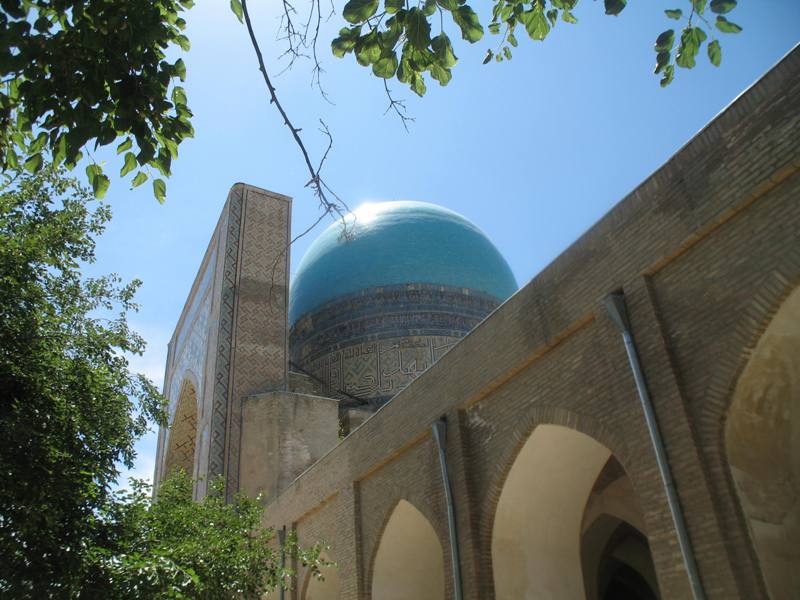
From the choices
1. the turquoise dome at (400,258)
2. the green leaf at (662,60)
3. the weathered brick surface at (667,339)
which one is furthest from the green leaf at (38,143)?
the turquoise dome at (400,258)

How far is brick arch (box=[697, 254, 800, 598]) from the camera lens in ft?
11.7

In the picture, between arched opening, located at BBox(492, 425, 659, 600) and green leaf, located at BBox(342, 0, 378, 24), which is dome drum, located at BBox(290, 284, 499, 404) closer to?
arched opening, located at BBox(492, 425, 659, 600)

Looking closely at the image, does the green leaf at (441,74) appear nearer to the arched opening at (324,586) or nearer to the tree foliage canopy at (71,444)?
the tree foliage canopy at (71,444)

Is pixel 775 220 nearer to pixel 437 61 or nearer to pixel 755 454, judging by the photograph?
pixel 755 454

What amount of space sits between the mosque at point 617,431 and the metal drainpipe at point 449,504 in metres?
0.02

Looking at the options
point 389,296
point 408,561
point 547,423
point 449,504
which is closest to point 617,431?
point 547,423

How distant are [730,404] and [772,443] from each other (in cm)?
35

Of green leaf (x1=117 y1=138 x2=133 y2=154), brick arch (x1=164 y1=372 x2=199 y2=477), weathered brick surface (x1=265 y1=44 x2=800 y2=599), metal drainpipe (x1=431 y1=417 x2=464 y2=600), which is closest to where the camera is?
green leaf (x1=117 y1=138 x2=133 y2=154)

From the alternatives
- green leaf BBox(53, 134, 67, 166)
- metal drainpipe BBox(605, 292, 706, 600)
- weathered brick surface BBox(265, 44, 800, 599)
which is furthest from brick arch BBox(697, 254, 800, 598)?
green leaf BBox(53, 134, 67, 166)

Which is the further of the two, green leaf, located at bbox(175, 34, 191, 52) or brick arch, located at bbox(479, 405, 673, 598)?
brick arch, located at bbox(479, 405, 673, 598)

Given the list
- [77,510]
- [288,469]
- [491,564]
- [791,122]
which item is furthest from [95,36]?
[288,469]

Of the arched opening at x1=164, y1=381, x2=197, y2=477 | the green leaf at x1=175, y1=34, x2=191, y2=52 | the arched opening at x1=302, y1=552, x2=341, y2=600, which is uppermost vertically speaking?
the arched opening at x1=164, y1=381, x2=197, y2=477

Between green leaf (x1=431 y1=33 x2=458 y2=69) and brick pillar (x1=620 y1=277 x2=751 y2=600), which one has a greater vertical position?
green leaf (x1=431 y1=33 x2=458 y2=69)

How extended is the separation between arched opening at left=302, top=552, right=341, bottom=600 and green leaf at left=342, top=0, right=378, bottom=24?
6668 millimetres
